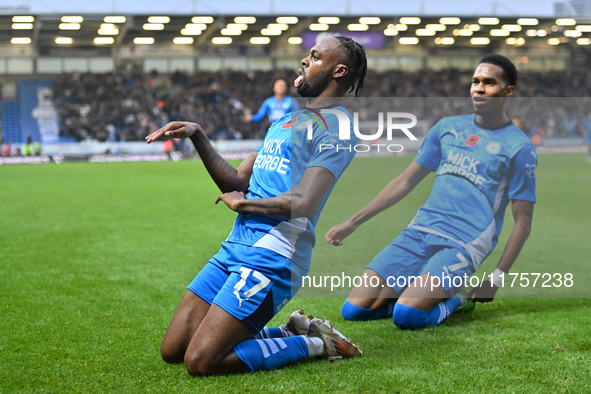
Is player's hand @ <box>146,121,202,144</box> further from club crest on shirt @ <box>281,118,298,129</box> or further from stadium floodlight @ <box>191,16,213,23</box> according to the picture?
stadium floodlight @ <box>191,16,213,23</box>

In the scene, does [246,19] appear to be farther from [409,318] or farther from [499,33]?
[409,318]

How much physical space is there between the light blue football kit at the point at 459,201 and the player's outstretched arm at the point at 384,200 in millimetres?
86

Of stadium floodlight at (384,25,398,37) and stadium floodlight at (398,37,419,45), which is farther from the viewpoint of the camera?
stadium floodlight at (398,37,419,45)

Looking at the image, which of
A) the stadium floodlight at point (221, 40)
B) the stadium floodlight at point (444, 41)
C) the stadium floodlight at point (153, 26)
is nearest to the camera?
the stadium floodlight at point (153, 26)

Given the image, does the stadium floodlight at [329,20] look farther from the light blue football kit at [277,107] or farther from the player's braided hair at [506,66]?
the player's braided hair at [506,66]

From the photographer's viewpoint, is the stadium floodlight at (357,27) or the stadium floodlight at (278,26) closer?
the stadium floodlight at (278,26)

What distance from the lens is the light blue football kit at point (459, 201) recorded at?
4.55 meters

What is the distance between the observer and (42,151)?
2600 centimetres

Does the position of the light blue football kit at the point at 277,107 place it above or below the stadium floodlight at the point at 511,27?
above

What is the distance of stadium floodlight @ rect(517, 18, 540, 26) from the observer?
116 ft

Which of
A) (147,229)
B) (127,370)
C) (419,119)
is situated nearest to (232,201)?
(127,370)

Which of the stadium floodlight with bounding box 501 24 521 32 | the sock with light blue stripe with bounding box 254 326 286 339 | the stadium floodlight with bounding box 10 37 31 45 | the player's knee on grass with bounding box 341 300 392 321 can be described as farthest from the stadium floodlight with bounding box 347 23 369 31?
the sock with light blue stripe with bounding box 254 326 286 339

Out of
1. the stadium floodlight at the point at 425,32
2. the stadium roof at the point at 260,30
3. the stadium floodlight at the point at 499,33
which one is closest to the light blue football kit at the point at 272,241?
the stadium roof at the point at 260,30

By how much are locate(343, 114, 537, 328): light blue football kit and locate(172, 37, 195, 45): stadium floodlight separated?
110 feet
